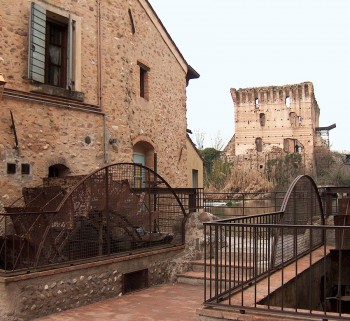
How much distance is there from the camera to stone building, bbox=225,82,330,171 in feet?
184

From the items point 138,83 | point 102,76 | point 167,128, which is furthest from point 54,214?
point 167,128

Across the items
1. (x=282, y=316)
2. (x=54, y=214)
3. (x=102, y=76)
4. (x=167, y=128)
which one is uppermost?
(x=102, y=76)

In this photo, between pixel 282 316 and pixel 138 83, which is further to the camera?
pixel 138 83

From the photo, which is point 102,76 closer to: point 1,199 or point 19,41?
point 19,41

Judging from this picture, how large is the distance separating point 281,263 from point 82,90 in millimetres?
6479

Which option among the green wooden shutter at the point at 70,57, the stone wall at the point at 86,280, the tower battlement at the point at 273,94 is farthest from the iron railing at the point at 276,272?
the tower battlement at the point at 273,94

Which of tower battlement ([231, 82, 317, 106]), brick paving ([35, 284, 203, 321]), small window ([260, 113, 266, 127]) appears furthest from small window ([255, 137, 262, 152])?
brick paving ([35, 284, 203, 321])

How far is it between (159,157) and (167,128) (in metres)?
1.23

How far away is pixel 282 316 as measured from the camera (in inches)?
195

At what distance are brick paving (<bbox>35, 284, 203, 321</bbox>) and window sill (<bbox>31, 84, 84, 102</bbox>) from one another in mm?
4935

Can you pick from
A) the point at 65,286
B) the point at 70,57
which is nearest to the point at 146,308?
the point at 65,286

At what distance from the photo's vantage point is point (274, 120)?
57438 mm

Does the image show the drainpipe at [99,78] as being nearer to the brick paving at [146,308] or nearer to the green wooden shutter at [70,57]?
the green wooden shutter at [70,57]

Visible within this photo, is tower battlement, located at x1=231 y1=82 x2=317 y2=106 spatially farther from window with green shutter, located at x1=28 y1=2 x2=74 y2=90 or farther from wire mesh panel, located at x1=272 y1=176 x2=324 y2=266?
window with green shutter, located at x1=28 y1=2 x2=74 y2=90
